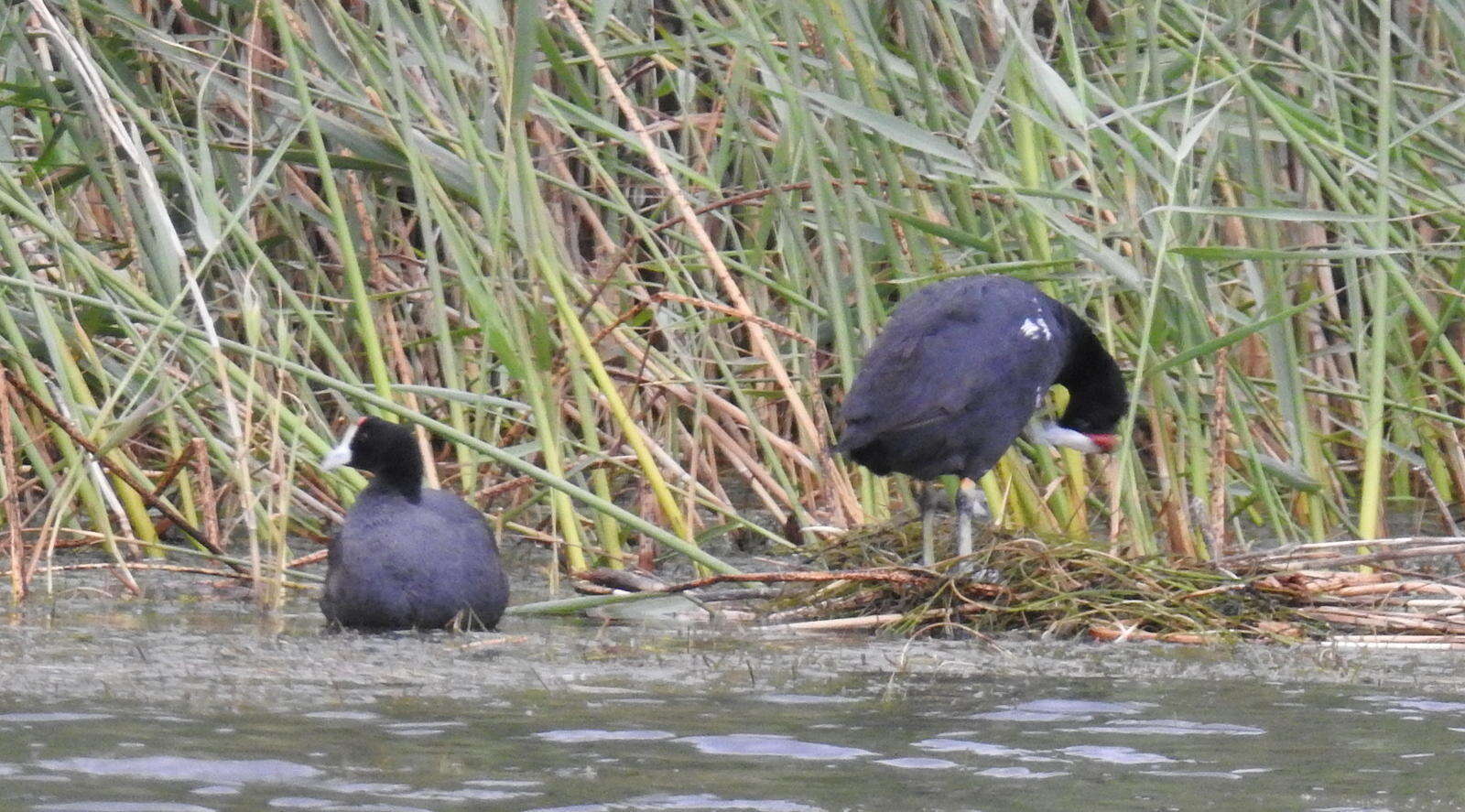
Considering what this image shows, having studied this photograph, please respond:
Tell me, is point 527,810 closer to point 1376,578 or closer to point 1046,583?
point 1046,583

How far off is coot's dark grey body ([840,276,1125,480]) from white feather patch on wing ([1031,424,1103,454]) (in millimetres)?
43

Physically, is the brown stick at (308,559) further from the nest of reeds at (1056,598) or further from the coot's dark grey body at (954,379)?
the coot's dark grey body at (954,379)

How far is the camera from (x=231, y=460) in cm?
475

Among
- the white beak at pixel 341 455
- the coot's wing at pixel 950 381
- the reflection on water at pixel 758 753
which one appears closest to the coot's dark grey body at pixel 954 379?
the coot's wing at pixel 950 381

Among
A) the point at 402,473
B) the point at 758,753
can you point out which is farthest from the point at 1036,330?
the point at 758,753

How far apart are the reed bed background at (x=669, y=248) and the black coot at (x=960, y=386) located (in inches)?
3.5

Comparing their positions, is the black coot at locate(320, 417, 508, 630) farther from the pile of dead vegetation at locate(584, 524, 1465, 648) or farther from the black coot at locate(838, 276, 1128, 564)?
the black coot at locate(838, 276, 1128, 564)

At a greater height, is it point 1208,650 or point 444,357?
point 444,357

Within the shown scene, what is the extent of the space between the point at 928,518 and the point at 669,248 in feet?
2.79

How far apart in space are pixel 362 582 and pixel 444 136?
0.97 meters

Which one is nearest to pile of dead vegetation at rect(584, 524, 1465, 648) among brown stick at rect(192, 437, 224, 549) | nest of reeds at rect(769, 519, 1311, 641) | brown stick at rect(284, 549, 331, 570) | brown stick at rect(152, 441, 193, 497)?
nest of reeds at rect(769, 519, 1311, 641)

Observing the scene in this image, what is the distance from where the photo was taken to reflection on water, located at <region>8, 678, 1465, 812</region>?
2.56 m

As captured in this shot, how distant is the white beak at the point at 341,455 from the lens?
418cm

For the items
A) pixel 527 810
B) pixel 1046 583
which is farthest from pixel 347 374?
pixel 527 810
